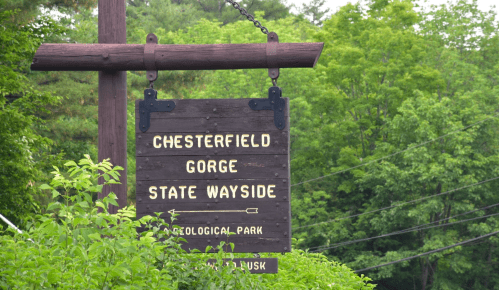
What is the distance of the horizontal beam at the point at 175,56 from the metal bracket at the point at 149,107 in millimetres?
444

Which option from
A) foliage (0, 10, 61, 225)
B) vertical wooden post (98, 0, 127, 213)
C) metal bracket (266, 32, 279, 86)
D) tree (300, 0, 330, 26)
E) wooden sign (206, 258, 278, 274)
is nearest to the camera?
wooden sign (206, 258, 278, 274)

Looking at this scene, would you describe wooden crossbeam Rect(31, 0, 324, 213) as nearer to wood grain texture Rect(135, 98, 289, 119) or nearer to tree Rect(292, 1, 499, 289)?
wood grain texture Rect(135, 98, 289, 119)

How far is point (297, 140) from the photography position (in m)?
33.3

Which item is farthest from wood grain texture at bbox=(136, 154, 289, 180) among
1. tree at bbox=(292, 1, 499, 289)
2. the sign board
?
tree at bbox=(292, 1, 499, 289)

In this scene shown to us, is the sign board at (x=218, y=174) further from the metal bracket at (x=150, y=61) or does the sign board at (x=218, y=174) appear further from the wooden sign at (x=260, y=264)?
the metal bracket at (x=150, y=61)

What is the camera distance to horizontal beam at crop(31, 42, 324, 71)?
5.50 metres

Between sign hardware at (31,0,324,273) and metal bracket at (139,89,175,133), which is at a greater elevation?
metal bracket at (139,89,175,133)

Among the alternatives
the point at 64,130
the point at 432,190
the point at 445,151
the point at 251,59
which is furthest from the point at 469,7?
the point at 251,59

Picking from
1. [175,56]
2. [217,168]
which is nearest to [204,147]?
[217,168]

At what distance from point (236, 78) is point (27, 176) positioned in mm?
19522

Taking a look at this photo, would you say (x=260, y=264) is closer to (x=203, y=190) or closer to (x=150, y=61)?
(x=203, y=190)

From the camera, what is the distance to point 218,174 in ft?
17.0

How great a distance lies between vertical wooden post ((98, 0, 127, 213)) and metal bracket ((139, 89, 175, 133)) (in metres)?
0.78

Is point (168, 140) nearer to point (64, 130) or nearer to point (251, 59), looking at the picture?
point (251, 59)
